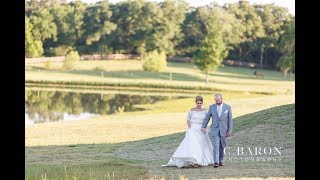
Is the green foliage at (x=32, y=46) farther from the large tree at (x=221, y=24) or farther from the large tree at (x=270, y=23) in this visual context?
the large tree at (x=270, y=23)

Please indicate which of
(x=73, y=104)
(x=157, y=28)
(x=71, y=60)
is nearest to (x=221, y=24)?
(x=157, y=28)

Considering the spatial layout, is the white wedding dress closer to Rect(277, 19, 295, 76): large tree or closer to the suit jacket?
the suit jacket

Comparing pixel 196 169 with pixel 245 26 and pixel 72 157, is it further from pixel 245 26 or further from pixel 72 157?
pixel 245 26

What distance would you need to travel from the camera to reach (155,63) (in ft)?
211

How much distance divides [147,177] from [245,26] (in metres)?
54.4

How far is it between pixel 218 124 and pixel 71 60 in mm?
51348

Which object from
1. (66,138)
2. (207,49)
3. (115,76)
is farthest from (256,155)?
(115,76)

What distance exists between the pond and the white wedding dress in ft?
70.8

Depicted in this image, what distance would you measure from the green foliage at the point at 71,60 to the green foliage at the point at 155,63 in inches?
261

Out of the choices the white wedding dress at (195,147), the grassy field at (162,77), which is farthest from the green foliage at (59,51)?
the white wedding dress at (195,147)

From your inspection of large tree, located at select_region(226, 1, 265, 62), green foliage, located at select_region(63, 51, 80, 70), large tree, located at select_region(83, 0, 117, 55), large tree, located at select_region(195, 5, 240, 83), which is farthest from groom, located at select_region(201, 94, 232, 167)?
large tree, located at select_region(83, 0, 117, 55)

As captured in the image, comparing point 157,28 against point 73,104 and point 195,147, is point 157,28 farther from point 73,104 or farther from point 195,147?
point 195,147

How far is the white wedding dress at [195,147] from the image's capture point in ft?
46.0

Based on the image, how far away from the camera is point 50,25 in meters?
66.6
